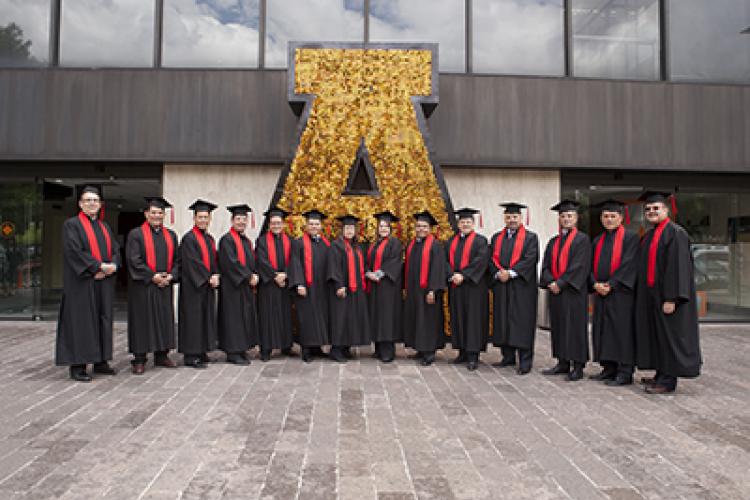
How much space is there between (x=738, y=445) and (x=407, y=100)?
6291 millimetres

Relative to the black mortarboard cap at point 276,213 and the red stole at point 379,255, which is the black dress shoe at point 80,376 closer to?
the black mortarboard cap at point 276,213

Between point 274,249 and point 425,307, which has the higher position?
point 274,249

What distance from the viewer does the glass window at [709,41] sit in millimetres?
10625

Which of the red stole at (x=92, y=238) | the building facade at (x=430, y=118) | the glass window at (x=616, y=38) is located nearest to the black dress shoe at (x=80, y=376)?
the red stole at (x=92, y=238)

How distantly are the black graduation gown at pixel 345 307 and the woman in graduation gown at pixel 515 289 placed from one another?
1.79m

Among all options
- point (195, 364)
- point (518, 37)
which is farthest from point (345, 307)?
point (518, 37)

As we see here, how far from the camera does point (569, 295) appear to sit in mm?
6020

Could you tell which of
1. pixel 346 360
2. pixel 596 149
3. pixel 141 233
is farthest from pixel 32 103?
pixel 596 149

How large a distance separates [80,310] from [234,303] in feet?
5.85

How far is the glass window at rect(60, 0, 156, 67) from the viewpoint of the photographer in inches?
398

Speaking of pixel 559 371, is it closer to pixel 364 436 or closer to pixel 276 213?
pixel 364 436

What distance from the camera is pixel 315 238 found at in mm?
7078

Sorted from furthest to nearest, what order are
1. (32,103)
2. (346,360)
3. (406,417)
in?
1. (32,103)
2. (346,360)
3. (406,417)

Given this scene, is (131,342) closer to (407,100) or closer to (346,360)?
(346,360)
